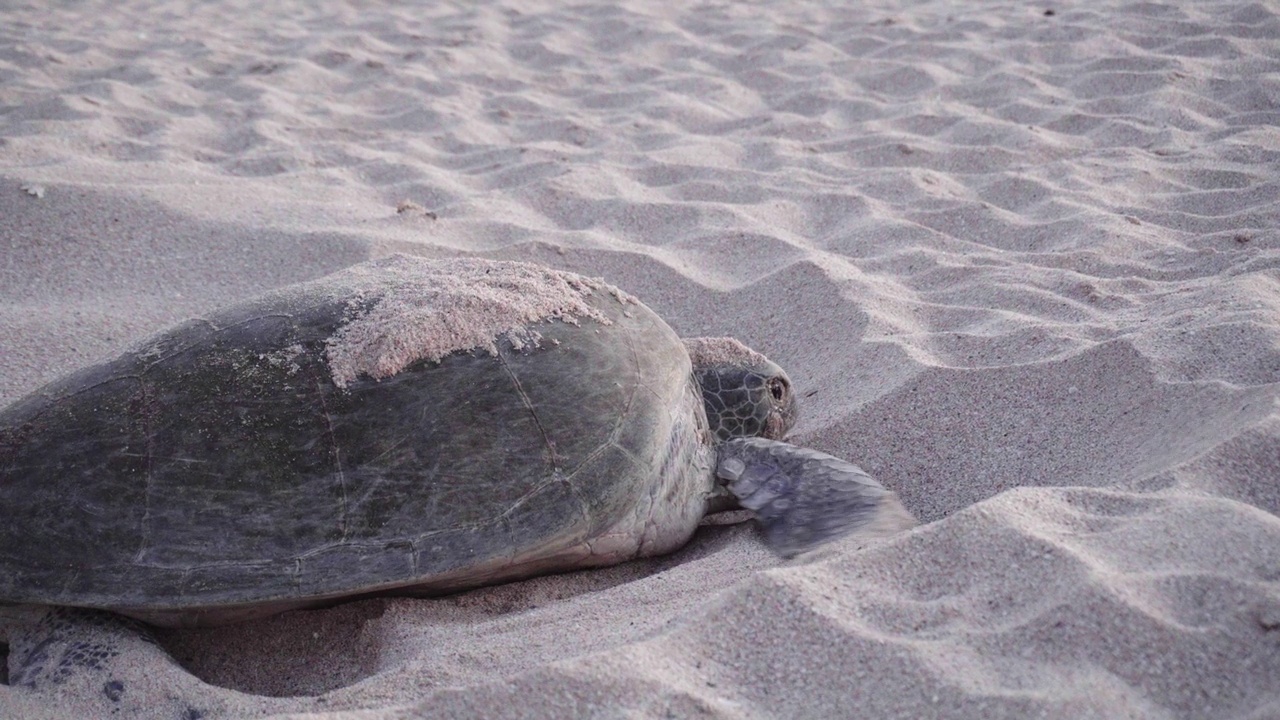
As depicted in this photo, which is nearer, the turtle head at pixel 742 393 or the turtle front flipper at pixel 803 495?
the turtle front flipper at pixel 803 495

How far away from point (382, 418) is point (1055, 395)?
1735 mm

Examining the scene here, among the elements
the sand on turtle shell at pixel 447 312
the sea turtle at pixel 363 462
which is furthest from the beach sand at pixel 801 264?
the sand on turtle shell at pixel 447 312

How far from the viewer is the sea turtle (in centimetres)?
204

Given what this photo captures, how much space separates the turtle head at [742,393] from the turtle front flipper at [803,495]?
10 cm

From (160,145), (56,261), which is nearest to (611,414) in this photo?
(56,261)

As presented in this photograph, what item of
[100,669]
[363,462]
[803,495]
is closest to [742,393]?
[803,495]

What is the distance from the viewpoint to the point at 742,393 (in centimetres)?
280

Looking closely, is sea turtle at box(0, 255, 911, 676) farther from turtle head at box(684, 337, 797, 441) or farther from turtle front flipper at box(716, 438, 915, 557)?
turtle head at box(684, 337, 797, 441)

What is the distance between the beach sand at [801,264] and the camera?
161cm

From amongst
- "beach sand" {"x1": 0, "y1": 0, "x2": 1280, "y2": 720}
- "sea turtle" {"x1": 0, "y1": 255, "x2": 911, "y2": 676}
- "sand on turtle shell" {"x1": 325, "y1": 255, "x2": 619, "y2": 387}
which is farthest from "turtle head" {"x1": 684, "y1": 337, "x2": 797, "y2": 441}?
"sand on turtle shell" {"x1": 325, "y1": 255, "x2": 619, "y2": 387}

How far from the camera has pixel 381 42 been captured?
6.28 meters

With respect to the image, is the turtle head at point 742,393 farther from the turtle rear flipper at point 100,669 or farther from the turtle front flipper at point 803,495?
the turtle rear flipper at point 100,669

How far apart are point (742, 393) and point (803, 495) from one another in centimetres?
45

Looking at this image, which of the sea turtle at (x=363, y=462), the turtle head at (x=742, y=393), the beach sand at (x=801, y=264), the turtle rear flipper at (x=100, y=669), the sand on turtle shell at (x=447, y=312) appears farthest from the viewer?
the turtle head at (x=742, y=393)
